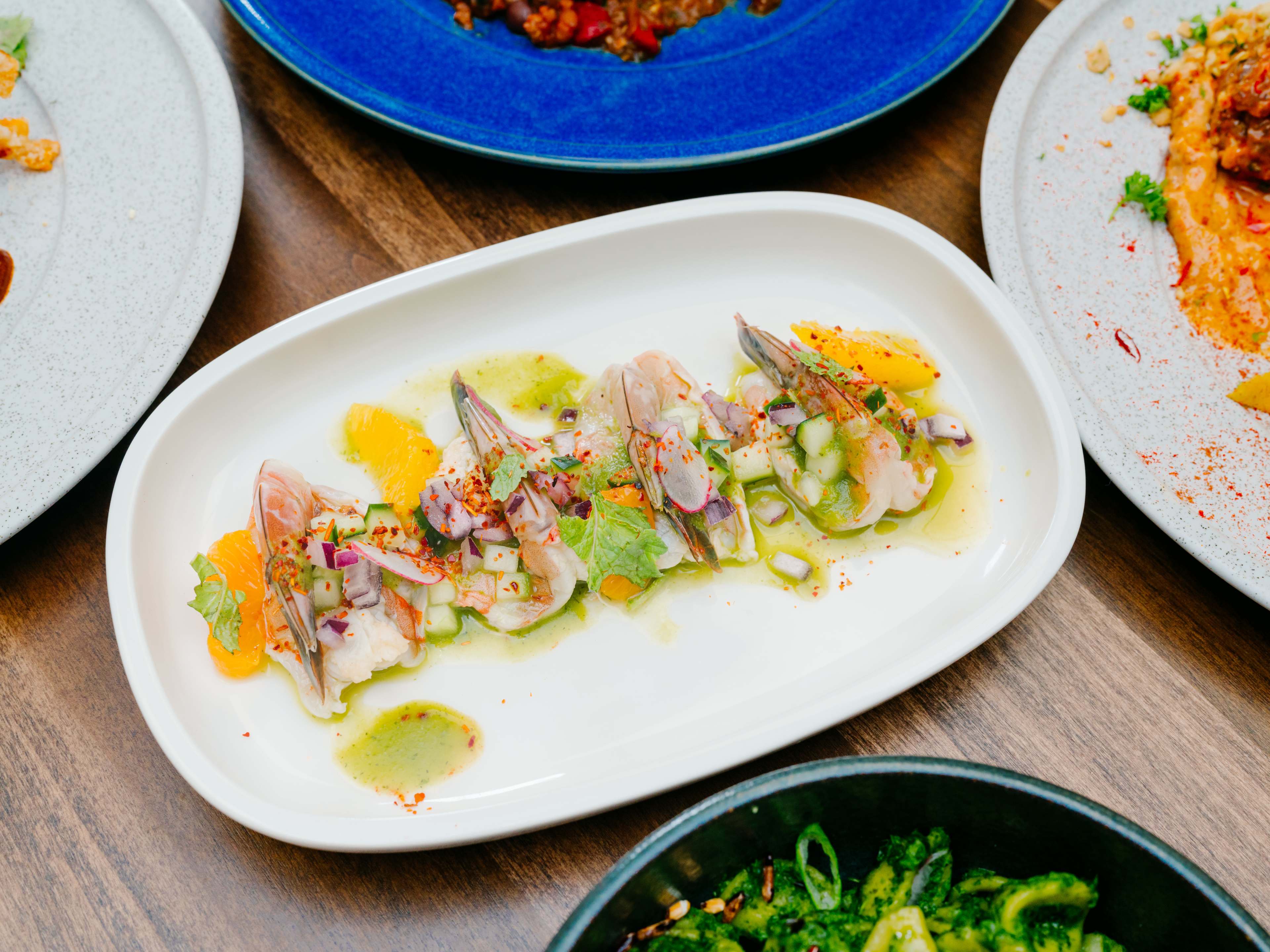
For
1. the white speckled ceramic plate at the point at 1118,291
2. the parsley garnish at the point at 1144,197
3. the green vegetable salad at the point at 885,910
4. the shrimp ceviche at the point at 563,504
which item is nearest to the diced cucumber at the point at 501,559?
the shrimp ceviche at the point at 563,504

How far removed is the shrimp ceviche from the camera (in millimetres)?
1904

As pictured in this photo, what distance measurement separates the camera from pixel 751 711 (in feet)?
6.39

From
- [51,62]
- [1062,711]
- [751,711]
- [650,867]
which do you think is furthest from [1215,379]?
[51,62]

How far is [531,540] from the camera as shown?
195cm

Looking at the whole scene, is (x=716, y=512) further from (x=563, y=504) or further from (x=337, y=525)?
(x=337, y=525)

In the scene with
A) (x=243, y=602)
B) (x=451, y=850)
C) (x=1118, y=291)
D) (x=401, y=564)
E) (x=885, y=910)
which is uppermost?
(x=1118, y=291)

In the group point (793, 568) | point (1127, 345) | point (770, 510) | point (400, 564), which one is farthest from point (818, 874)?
point (1127, 345)

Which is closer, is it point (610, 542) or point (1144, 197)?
point (610, 542)

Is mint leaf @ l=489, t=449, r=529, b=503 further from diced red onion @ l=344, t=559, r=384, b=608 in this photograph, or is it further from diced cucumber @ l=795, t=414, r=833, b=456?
diced cucumber @ l=795, t=414, r=833, b=456

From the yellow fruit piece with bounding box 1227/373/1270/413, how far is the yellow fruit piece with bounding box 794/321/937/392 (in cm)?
75

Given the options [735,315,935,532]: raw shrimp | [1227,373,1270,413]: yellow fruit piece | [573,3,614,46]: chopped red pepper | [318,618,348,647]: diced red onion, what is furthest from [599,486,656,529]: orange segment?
[1227,373,1270,413]: yellow fruit piece

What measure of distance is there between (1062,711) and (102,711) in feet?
7.47

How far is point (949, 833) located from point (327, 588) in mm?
1405

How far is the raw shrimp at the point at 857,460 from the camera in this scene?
205 cm
